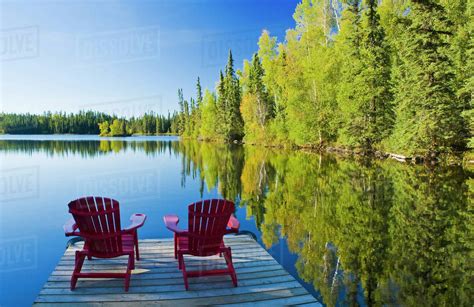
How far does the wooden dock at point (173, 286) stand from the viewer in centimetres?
401

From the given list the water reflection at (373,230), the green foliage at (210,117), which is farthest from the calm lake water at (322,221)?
the green foliage at (210,117)

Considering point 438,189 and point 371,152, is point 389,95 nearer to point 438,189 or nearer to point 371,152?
point 371,152

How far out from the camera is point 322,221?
877 centimetres

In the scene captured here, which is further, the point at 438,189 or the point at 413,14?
the point at 413,14

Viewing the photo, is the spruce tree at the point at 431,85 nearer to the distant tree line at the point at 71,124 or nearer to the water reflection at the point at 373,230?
the water reflection at the point at 373,230

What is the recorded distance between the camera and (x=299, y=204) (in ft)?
35.1

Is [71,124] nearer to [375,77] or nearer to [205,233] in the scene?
[375,77]

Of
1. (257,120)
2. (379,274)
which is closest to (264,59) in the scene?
(257,120)

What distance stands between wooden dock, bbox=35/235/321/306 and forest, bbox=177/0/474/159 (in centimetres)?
1757

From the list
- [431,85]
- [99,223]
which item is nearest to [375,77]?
[431,85]

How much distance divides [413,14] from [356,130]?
921cm

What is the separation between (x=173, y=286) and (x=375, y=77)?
2524 centimetres

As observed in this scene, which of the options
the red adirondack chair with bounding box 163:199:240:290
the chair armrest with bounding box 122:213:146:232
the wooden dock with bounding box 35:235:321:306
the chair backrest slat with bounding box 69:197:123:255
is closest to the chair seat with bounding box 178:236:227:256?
the red adirondack chair with bounding box 163:199:240:290

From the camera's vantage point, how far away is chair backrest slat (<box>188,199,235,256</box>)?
4.62 meters
